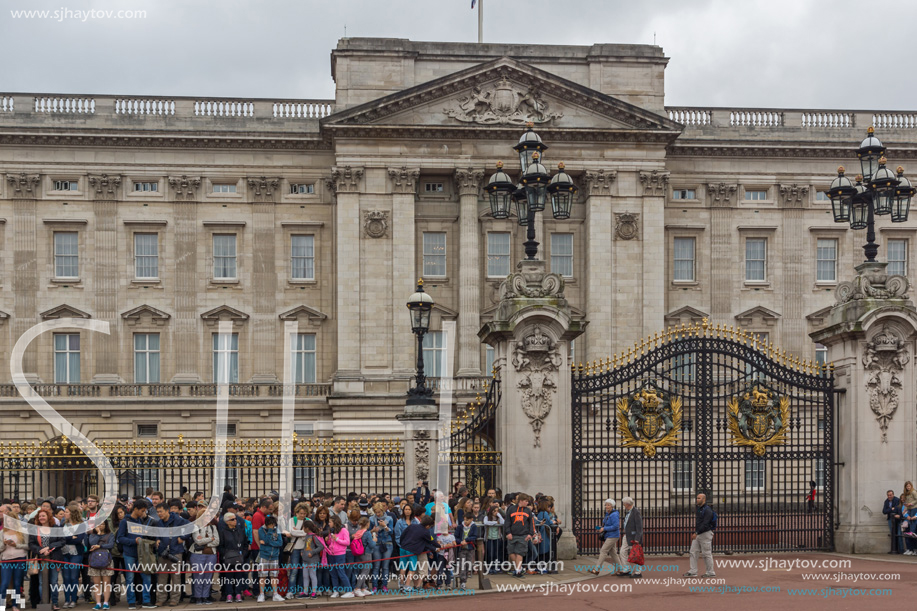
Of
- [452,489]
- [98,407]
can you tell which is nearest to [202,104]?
[98,407]

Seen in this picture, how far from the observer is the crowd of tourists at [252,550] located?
63.0ft

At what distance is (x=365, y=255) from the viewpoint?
52656 millimetres

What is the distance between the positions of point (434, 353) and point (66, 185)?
18.0 metres

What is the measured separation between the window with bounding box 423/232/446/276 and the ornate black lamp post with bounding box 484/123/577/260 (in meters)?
28.1

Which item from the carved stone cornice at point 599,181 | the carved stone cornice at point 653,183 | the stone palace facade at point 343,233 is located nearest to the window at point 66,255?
the stone palace facade at point 343,233

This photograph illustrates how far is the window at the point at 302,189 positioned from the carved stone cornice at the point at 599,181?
12.3 m

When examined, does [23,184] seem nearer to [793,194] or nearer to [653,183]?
[653,183]

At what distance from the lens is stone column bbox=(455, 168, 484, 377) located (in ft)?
173

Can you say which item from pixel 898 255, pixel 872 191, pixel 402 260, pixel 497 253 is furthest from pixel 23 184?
pixel 872 191

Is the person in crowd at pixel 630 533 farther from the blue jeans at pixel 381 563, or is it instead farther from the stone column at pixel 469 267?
the stone column at pixel 469 267

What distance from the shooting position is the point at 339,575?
2012 centimetres

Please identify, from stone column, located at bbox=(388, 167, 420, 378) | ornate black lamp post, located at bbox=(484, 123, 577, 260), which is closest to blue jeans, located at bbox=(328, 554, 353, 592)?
ornate black lamp post, located at bbox=(484, 123, 577, 260)

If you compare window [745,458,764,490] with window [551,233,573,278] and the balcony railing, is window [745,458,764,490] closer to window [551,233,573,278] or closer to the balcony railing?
window [551,233,573,278]

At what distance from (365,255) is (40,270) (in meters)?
14.3
